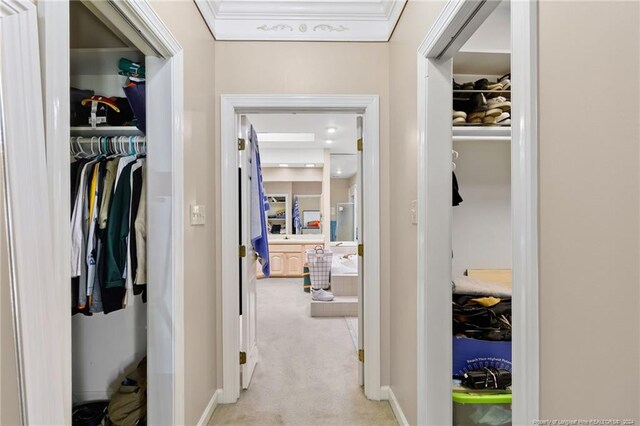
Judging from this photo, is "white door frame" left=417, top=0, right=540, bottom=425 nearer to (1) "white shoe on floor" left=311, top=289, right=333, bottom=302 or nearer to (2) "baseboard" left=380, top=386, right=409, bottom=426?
(2) "baseboard" left=380, top=386, right=409, bottom=426

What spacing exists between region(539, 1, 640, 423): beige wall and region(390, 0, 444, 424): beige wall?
868 millimetres

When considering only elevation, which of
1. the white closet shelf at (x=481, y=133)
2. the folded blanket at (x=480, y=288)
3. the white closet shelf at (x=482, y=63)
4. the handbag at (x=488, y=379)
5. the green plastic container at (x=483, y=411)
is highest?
the white closet shelf at (x=482, y=63)

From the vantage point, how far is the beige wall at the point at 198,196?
1655 mm

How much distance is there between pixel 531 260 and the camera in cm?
79

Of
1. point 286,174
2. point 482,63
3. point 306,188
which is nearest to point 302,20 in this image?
point 482,63

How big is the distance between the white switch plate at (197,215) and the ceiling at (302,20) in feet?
4.11

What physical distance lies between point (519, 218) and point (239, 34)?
2163 mm

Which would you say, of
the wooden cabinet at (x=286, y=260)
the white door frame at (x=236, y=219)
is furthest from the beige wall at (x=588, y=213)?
the wooden cabinet at (x=286, y=260)

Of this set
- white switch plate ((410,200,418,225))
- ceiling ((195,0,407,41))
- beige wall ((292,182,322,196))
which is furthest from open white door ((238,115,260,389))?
beige wall ((292,182,322,196))

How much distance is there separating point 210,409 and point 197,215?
1295 mm

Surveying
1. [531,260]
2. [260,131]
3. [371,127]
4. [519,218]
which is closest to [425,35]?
[371,127]

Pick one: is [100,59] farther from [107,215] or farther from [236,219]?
[236,219]

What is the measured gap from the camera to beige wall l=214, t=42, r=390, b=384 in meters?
2.17

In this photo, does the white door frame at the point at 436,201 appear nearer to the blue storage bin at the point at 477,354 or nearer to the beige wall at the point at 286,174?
the blue storage bin at the point at 477,354
